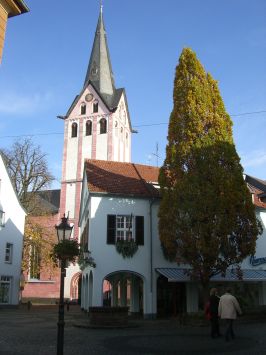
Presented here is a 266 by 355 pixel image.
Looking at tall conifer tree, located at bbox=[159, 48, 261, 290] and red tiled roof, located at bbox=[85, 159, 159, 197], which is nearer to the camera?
tall conifer tree, located at bbox=[159, 48, 261, 290]

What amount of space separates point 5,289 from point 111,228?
570 inches

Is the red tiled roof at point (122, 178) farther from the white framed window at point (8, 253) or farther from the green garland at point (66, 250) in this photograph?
the green garland at point (66, 250)

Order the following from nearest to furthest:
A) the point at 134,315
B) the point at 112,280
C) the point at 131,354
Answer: the point at 131,354
the point at 134,315
the point at 112,280

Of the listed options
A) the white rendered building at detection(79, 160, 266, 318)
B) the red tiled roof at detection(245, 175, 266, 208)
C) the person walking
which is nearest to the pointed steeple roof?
the red tiled roof at detection(245, 175, 266, 208)

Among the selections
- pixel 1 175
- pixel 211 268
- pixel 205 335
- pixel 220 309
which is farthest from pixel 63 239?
pixel 1 175

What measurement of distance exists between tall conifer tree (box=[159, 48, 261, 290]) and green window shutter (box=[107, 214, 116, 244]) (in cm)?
293

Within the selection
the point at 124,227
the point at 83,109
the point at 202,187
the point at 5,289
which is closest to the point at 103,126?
the point at 83,109

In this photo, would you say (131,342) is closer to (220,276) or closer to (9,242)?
(220,276)

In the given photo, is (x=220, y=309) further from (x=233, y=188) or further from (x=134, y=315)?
(x=134, y=315)

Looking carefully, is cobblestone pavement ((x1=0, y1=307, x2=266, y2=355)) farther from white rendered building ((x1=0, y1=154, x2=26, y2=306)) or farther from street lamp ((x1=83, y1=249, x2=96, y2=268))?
white rendered building ((x1=0, y1=154, x2=26, y2=306))

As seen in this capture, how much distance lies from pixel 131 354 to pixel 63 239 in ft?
11.7

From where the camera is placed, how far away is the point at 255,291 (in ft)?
91.9

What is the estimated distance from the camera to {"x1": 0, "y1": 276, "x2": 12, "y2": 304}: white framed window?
110 feet

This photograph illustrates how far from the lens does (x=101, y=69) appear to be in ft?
194
